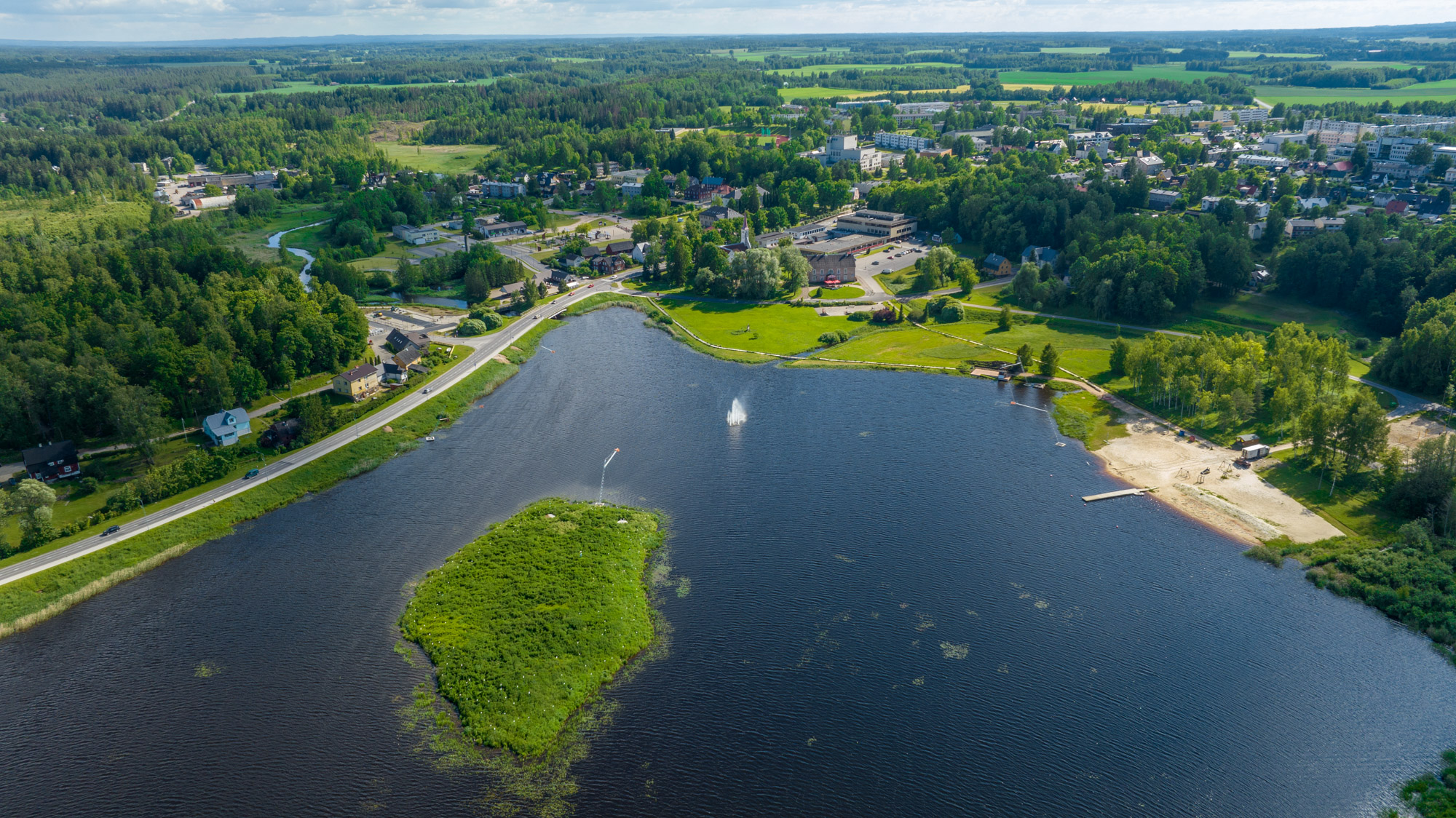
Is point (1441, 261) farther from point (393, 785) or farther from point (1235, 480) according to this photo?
point (393, 785)

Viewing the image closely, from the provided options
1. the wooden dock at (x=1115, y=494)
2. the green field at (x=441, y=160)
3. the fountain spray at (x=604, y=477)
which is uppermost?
the green field at (x=441, y=160)

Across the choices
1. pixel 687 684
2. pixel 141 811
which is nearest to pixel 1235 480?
pixel 687 684

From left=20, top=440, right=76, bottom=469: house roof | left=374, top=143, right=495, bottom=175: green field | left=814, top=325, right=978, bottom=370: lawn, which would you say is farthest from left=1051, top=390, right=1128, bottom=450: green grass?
left=374, top=143, right=495, bottom=175: green field

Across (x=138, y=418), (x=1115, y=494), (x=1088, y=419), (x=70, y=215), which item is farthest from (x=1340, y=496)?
(x=70, y=215)

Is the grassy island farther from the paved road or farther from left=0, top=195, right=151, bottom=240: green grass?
left=0, top=195, right=151, bottom=240: green grass

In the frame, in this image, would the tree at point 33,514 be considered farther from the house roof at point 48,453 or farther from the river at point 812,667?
the river at point 812,667

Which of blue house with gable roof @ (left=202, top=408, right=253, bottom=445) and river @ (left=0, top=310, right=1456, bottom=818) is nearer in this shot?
river @ (left=0, top=310, right=1456, bottom=818)

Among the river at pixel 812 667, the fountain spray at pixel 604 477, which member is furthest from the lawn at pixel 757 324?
the river at pixel 812 667
